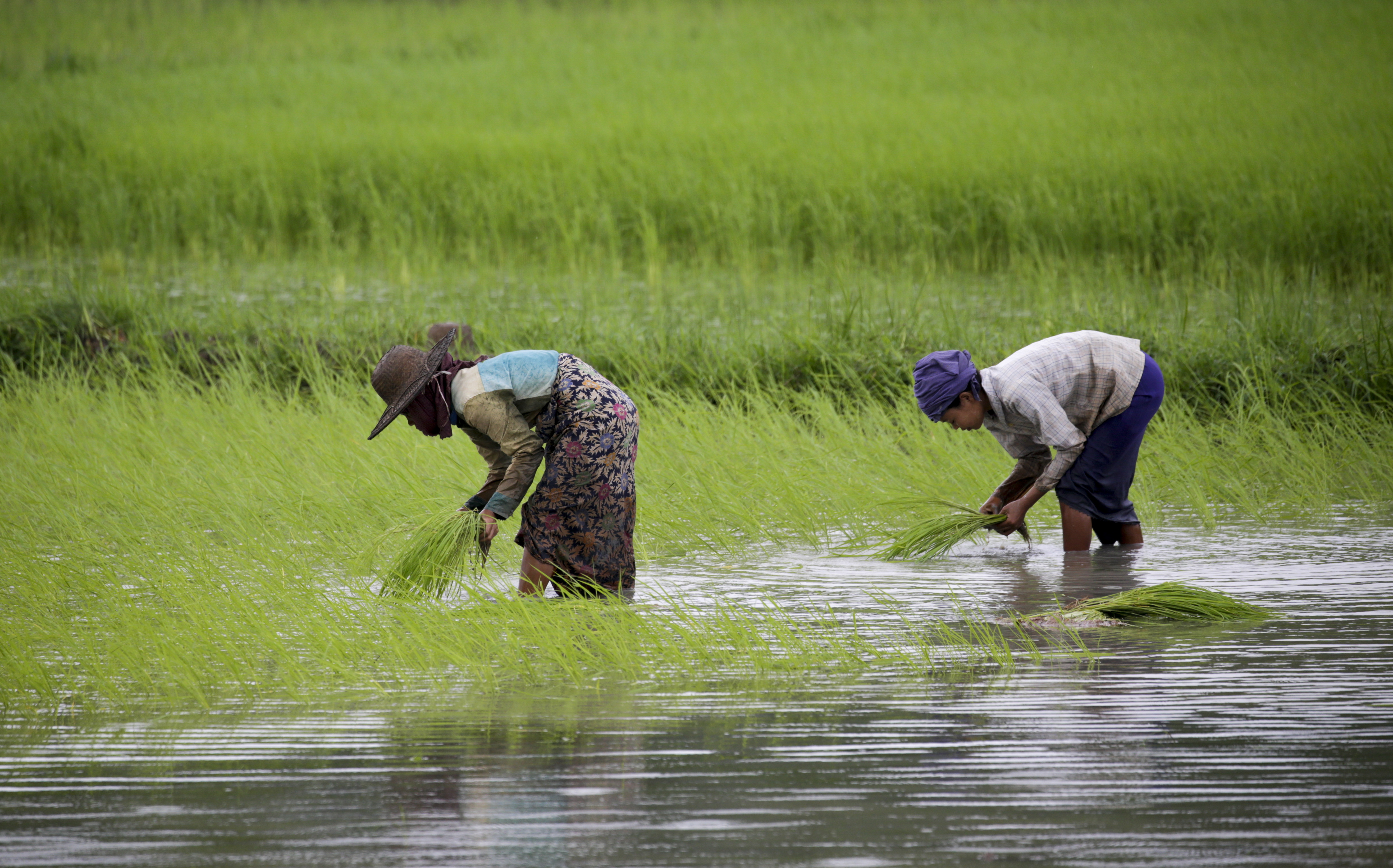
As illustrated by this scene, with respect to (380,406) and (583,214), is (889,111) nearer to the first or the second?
(583,214)

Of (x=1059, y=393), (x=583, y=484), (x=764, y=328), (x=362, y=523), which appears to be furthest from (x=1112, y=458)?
(x=764, y=328)

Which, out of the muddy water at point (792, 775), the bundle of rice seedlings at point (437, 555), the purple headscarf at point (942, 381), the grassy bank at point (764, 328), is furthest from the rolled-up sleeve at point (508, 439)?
the grassy bank at point (764, 328)

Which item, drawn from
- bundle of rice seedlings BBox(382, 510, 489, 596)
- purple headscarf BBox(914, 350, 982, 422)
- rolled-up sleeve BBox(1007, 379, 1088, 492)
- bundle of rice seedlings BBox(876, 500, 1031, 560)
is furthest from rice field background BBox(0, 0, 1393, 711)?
rolled-up sleeve BBox(1007, 379, 1088, 492)

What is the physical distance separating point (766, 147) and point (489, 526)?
10.8m

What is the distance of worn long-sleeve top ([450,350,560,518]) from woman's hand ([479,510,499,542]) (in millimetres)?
13

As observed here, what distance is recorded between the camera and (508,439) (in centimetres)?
426

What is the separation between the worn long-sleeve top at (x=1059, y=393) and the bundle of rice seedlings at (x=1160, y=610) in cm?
58

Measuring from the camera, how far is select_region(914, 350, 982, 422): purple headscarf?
4.76 meters

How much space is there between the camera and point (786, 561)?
536cm

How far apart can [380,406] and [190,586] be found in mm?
3008

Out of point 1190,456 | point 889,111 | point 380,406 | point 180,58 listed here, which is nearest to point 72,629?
point 380,406

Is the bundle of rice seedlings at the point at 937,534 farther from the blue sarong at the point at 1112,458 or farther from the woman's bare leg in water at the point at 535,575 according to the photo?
the woman's bare leg in water at the point at 535,575

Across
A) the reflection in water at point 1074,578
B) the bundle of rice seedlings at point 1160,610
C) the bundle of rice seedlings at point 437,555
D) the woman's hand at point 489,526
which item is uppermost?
the woman's hand at point 489,526

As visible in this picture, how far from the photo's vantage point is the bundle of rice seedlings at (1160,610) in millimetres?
4383
